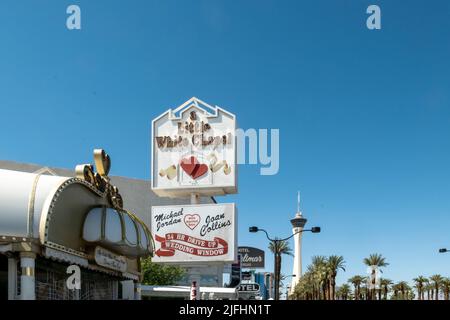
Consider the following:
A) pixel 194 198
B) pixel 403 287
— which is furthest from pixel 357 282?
pixel 194 198

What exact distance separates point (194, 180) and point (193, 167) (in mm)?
1071

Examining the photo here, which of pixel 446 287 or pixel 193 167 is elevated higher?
pixel 193 167

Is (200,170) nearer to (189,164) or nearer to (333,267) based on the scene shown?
(189,164)

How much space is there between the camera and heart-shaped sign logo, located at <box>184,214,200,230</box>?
142 feet

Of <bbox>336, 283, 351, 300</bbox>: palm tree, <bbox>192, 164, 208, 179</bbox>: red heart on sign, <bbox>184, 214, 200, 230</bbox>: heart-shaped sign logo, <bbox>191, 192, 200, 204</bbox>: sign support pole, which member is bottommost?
<bbox>336, 283, 351, 300</bbox>: palm tree

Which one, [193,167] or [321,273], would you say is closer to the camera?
[193,167]

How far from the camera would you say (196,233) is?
1698 inches

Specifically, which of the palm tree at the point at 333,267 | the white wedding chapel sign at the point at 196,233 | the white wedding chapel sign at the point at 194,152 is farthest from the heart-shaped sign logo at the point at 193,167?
the palm tree at the point at 333,267

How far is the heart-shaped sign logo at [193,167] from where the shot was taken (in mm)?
44688

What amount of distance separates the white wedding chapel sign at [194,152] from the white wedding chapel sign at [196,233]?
2.01 m

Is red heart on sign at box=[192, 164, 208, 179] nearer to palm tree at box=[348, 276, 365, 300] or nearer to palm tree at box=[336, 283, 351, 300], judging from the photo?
palm tree at box=[348, 276, 365, 300]

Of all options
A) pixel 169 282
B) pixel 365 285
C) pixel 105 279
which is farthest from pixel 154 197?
pixel 105 279

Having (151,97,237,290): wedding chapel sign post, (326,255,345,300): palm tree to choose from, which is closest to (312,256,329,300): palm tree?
(326,255,345,300): palm tree
